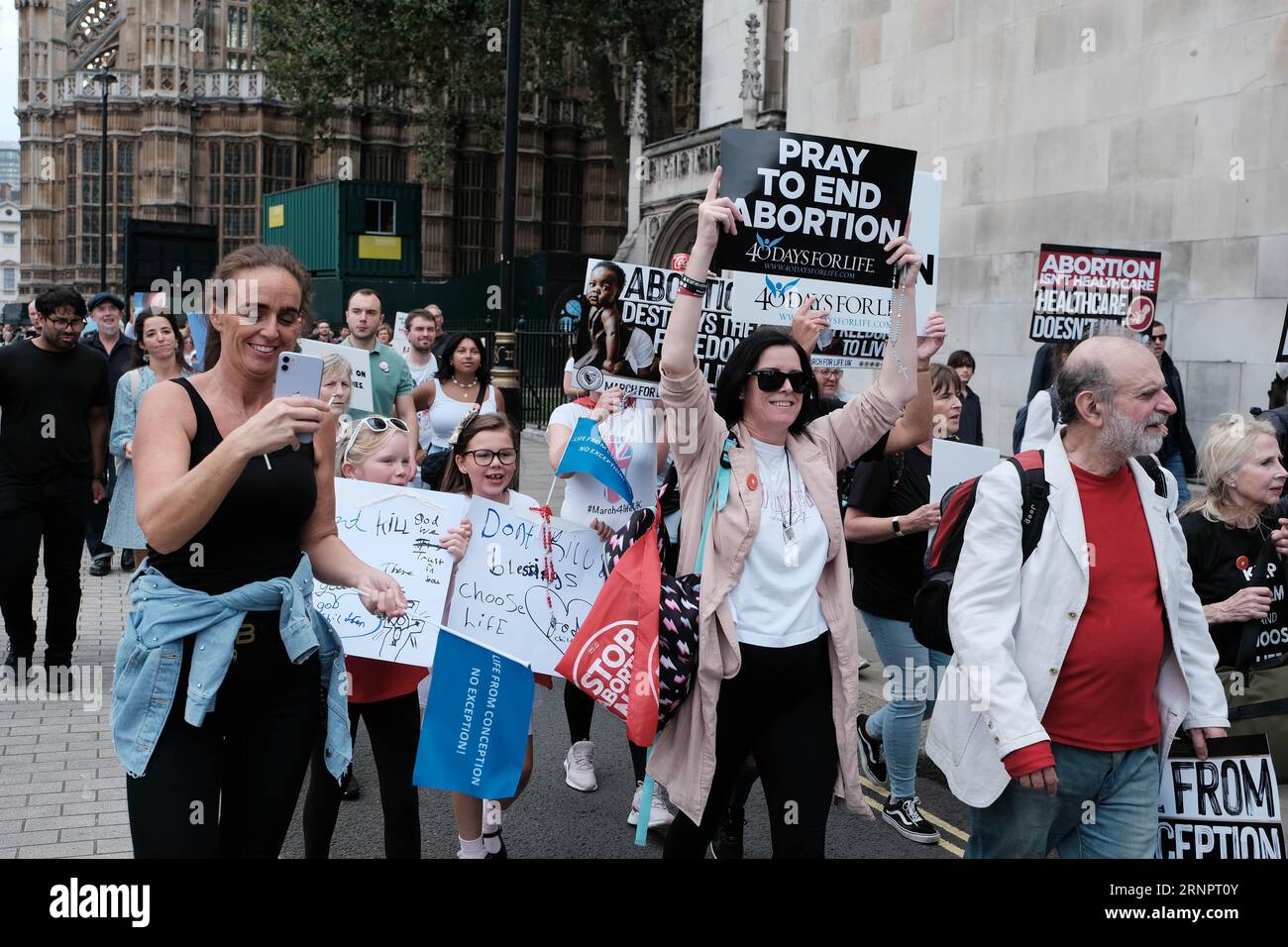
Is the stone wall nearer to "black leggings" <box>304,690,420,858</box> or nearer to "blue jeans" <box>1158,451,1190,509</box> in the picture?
"blue jeans" <box>1158,451,1190,509</box>

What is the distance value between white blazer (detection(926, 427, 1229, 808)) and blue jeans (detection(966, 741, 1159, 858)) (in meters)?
0.10

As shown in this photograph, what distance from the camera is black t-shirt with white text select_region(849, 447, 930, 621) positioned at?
209 inches

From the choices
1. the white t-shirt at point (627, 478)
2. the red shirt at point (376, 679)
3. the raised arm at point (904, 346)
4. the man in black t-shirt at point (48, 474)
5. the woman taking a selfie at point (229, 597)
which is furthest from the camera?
the man in black t-shirt at point (48, 474)

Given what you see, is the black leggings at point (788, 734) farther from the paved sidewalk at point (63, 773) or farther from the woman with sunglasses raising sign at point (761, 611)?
the paved sidewalk at point (63, 773)

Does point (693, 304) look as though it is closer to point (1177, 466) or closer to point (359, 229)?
point (1177, 466)

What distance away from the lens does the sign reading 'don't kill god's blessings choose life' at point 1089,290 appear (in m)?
9.34

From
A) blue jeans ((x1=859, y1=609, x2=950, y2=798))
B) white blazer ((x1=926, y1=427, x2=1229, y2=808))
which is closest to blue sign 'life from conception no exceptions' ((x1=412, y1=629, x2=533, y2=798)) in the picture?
white blazer ((x1=926, y1=427, x2=1229, y2=808))

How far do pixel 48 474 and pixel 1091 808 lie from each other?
5.85 m

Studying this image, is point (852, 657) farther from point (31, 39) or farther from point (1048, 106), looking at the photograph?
point (31, 39)

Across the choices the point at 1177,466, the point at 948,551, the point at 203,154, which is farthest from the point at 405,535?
the point at 203,154

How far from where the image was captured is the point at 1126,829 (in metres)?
3.33

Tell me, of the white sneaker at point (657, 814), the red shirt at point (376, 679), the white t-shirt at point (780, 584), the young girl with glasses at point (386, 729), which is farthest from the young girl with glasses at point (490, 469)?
the white t-shirt at point (780, 584)

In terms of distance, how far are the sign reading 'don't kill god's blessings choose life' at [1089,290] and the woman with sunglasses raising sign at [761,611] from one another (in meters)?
6.10
